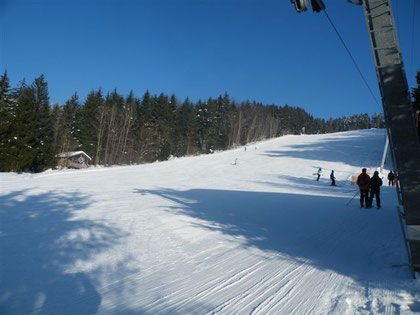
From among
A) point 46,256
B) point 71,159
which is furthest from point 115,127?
point 46,256

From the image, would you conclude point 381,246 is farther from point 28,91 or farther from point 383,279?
point 28,91

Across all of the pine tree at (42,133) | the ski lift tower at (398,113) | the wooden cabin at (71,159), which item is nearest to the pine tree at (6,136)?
the pine tree at (42,133)

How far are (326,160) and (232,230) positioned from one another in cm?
3209

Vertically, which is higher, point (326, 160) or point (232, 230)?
point (326, 160)

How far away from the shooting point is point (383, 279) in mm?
4020

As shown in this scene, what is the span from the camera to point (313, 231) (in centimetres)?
726

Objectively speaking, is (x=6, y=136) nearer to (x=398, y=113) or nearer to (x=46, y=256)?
(x=46, y=256)

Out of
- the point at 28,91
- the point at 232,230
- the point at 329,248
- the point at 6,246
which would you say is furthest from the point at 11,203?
the point at 28,91

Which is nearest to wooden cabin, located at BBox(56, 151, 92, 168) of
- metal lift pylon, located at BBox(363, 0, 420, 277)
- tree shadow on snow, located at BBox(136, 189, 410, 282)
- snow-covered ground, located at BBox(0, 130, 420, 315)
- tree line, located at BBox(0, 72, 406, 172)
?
tree line, located at BBox(0, 72, 406, 172)

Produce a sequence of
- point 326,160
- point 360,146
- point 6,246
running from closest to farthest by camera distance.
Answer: point 6,246 → point 326,160 → point 360,146

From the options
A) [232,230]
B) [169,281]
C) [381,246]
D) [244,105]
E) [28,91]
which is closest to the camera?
[169,281]

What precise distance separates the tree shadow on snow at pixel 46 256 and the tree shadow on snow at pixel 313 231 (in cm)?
318

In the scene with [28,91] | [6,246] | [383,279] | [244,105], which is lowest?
[6,246]

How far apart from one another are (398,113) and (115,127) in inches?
2003
